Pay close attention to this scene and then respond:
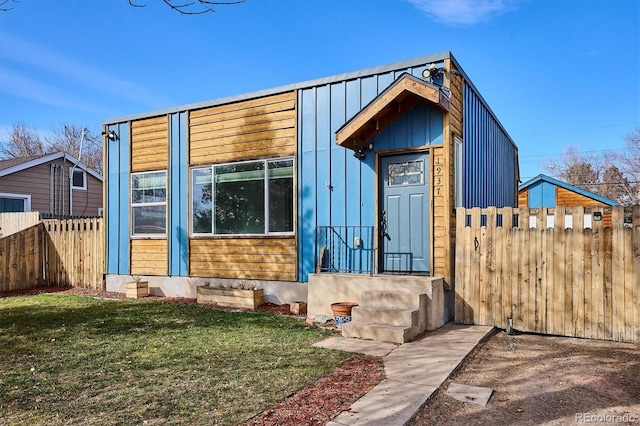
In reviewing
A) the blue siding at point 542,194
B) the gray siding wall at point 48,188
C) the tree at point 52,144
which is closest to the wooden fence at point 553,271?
the blue siding at point 542,194

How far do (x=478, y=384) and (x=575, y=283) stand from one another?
250cm

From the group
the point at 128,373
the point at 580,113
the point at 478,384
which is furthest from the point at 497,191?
the point at 580,113

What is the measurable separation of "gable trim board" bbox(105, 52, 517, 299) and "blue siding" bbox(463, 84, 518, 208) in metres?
0.05

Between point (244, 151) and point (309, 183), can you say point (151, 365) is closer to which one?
point (309, 183)

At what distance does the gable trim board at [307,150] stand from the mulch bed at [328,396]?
260cm

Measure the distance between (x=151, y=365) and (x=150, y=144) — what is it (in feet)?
20.9

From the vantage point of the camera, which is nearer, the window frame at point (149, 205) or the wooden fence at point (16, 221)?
the window frame at point (149, 205)

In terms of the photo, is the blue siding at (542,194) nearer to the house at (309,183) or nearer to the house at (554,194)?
the house at (554,194)

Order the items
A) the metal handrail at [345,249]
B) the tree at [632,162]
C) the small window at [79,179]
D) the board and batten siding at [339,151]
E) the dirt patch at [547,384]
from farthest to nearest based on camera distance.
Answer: the tree at [632,162] < the small window at [79,179] < the metal handrail at [345,249] < the board and batten siding at [339,151] < the dirt patch at [547,384]

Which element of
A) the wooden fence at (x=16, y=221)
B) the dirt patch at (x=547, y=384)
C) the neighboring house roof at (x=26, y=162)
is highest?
the neighboring house roof at (x=26, y=162)

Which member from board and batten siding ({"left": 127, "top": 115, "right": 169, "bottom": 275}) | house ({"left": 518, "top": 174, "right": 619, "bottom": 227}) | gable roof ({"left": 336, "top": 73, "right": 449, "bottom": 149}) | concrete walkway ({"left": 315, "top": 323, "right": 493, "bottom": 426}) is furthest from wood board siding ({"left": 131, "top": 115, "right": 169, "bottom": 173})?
house ({"left": 518, "top": 174, "right": 619, "bottom": 227})

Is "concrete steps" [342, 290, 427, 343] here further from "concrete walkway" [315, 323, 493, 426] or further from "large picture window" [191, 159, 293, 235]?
"large picture window" [191, 159, 293, 235]

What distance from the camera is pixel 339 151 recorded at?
23.5 feet

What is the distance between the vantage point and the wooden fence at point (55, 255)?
999 cm
